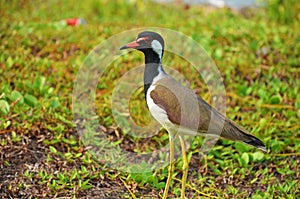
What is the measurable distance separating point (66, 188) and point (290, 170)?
5.16ft

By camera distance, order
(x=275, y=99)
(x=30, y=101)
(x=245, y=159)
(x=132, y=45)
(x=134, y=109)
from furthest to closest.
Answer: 1. (x=275, y=99)
2. (x=134, y=109)
3. (x=30, y=101)
4. (x=245, y=159)
5. (x=132, y=45)

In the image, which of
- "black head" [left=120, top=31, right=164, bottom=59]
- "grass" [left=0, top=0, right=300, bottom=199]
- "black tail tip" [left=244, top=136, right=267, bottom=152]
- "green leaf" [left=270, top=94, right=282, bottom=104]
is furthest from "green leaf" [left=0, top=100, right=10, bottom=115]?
"green leaf" [left=270, top=94, right=282, bottom=104]

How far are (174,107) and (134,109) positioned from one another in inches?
48.7

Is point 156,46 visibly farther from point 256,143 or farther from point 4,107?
point 4,107

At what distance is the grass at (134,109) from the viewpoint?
139 inches

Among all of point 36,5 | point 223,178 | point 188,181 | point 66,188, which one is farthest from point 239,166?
point 36,5

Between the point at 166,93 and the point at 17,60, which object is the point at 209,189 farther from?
the point at 17,60

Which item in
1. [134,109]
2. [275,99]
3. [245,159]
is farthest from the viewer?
[275,99]

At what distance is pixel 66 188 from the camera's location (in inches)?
135

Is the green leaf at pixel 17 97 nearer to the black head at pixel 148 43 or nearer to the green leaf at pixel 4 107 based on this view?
the green leaf at pixel 4 107

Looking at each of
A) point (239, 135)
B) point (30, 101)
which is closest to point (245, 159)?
point (239, 135)

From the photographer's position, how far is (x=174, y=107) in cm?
315

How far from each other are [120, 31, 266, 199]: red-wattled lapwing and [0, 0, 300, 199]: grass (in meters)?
0.50

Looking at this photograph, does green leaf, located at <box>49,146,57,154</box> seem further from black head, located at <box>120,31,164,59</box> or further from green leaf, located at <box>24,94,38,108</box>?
black head, located at <box>120,31,164,59</box>
